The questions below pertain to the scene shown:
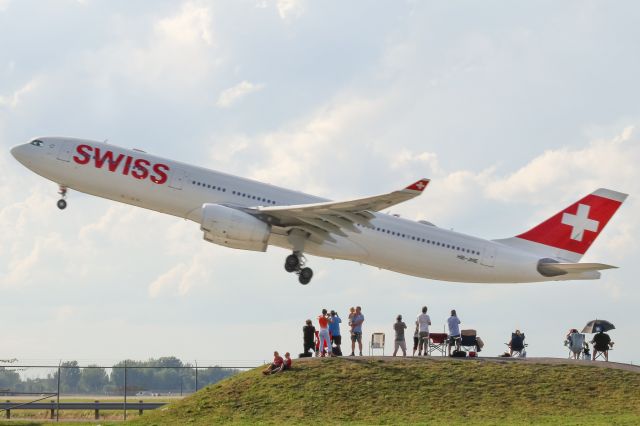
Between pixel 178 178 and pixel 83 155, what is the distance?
4459 mm

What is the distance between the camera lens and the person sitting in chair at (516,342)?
37.6m

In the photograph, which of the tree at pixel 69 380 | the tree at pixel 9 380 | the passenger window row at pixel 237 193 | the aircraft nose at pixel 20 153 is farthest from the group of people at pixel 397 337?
the tree at pixel 9 380

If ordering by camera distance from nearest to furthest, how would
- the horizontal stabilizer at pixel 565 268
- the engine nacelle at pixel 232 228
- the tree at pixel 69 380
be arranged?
1. the engine nacelle at pixel 232 228
2. the horizontal stabilizer at pixel 565 268
3. the tree at pixel 69 380

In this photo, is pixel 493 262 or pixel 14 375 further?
pixel 14 375

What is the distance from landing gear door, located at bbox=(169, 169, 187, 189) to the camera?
40781mm

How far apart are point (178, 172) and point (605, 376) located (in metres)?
20.1

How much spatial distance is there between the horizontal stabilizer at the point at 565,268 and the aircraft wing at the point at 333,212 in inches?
415

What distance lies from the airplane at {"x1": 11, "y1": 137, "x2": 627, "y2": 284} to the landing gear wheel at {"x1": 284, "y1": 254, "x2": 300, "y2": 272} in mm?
46

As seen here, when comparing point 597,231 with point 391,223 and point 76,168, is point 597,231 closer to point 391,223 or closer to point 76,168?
point 391,223

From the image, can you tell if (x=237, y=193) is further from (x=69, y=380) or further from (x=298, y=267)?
(x=69, y=380)

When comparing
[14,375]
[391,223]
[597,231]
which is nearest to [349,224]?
[391,223]

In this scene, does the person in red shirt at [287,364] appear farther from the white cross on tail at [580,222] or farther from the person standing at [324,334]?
the white cross on tail at [580,222]

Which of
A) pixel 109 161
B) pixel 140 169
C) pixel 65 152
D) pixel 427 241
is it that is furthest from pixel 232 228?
pixel 427 241

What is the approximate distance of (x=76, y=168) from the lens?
41.2 m
